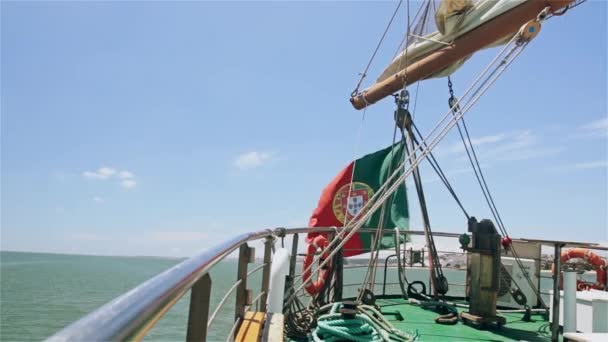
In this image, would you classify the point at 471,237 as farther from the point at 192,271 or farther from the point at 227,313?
the point at 227,313

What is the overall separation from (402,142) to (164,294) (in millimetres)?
5599

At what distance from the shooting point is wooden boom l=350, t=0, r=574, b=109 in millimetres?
5676

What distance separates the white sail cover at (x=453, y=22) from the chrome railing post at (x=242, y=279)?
487cm

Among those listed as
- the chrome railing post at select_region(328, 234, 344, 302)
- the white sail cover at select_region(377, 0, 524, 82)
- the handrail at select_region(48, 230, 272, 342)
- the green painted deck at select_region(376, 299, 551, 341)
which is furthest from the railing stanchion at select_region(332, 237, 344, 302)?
the handrail at select_region(48, 230, 272, 342)

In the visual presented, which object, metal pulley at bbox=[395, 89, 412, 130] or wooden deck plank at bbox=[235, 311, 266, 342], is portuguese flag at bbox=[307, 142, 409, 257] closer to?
metal pulley at bbox=[395, 89, 412, 130]

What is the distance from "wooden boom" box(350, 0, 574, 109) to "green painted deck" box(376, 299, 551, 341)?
3404 mm

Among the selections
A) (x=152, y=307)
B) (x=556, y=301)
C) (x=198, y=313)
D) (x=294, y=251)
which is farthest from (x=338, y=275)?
(x=152, y=307)

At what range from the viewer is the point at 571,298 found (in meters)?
3.66

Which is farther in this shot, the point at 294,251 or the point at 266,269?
the point at 294,251

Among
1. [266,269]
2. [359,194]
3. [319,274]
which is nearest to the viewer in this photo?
[266,269]

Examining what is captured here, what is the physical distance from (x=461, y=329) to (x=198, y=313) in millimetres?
3930

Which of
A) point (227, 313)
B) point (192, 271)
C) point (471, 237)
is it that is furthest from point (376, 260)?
point (227, 313)

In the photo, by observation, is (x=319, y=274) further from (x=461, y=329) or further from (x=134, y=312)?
(x=134, y=312)

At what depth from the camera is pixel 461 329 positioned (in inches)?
169
